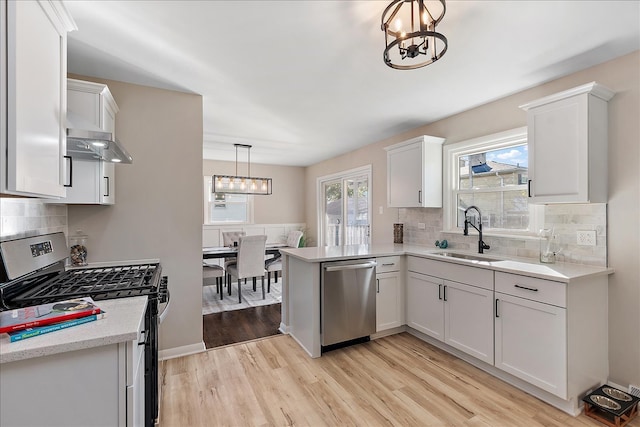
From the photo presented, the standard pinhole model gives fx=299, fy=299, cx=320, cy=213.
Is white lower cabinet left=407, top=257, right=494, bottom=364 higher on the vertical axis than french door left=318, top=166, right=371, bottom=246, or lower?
lower

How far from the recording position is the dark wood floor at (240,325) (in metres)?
3.15

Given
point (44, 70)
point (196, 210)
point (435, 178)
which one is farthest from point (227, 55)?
point (435, 178)

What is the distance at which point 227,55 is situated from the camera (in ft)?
6.98

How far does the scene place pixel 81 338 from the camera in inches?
41.8

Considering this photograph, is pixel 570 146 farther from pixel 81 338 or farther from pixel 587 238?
pixel 81 338

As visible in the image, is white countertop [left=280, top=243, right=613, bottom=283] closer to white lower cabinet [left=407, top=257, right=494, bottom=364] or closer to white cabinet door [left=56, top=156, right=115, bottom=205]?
white lower cabinet [left=407, top=257, right=494, bottom=364]

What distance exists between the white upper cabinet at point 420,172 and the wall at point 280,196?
12.0ft

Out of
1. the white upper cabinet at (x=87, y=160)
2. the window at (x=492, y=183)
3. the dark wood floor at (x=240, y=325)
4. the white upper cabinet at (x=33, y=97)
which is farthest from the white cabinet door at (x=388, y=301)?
the white upper cabinet at (x=33, y=97)

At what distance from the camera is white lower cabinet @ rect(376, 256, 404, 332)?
10.1ft

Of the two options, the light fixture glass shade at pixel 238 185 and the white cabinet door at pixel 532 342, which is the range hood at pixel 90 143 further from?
the white cabinet door at pixel 532 342

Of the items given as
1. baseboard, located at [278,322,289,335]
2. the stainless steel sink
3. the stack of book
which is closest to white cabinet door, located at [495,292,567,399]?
the stainless steel sink

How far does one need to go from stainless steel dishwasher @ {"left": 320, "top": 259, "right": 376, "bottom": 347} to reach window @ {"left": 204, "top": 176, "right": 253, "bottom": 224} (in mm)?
4134

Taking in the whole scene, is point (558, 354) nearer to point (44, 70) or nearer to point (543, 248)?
point (543, 248)

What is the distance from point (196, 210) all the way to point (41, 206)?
1.10 metres
